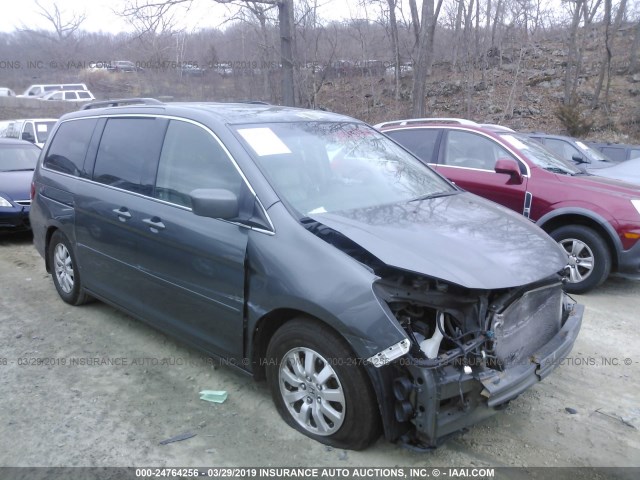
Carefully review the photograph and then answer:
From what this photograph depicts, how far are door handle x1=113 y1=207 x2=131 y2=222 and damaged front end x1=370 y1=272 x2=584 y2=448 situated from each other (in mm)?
2160

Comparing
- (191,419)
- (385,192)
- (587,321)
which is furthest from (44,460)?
(587,321)

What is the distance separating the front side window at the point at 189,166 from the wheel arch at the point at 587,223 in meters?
3.95

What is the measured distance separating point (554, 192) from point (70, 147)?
502 cm

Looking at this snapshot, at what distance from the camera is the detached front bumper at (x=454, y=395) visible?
253 centimetres

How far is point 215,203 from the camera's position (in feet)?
9.98

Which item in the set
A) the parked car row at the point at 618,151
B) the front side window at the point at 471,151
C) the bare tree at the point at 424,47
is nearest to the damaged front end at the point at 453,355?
the front side window at the point at 471,151

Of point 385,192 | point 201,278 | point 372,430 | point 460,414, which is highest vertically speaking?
point 385,192

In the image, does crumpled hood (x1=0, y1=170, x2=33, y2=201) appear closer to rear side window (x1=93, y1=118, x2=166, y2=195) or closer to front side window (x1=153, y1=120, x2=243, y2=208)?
rear side window (x1=93, y1=118, x2=166, y2=195)

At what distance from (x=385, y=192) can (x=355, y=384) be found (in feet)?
4.71

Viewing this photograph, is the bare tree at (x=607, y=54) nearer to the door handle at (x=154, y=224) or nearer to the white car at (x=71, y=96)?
the door handle at (x=154, y=224)

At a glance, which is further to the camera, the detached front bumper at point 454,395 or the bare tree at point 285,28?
the bare tree at point 285,28

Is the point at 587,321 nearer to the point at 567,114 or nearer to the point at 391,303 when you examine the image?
the point at 391,303

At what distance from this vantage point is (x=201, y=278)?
338cm

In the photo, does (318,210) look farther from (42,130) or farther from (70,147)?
(42,130)
